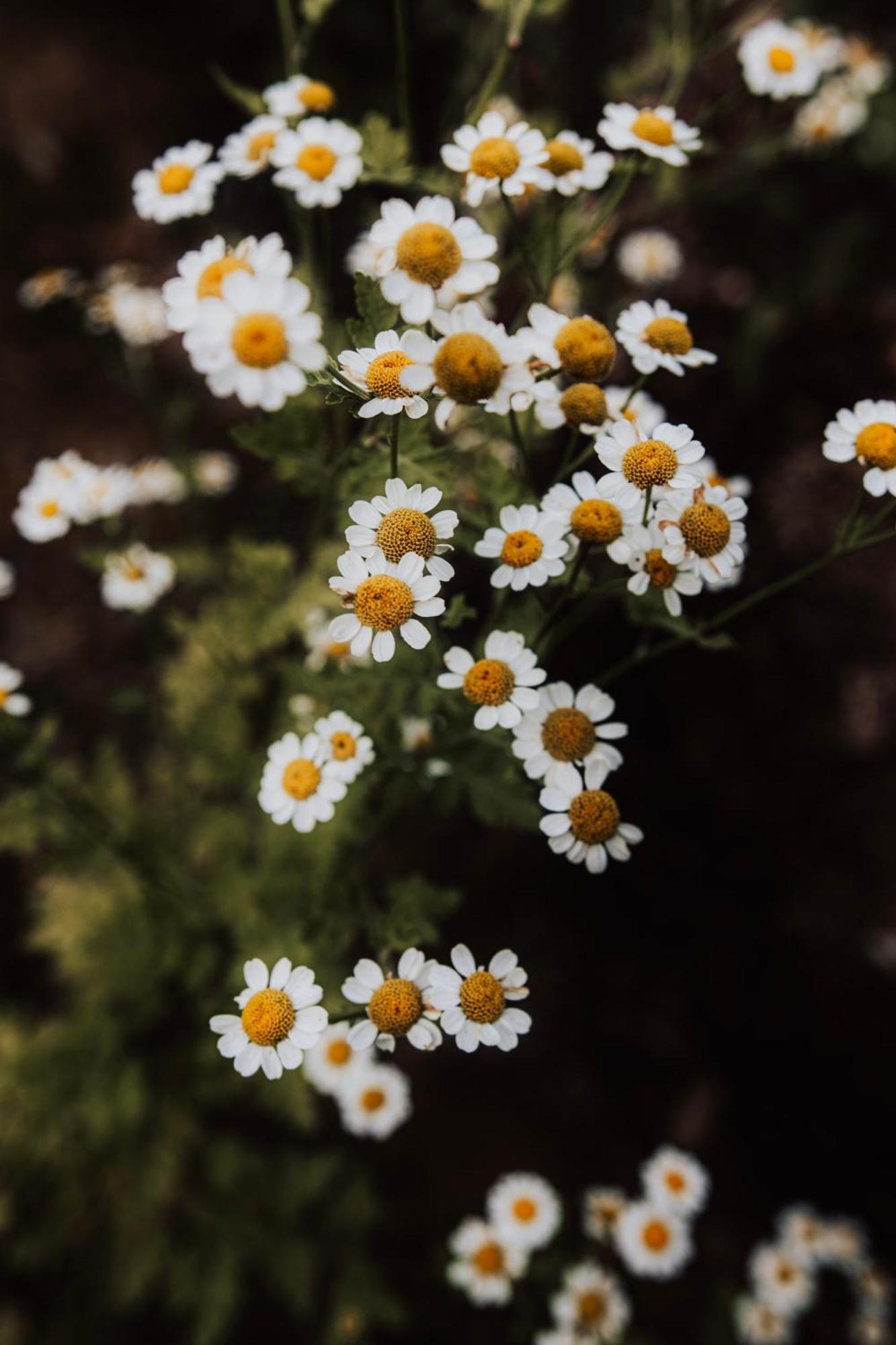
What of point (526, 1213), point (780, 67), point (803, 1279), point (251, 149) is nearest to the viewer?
point (251, 149)

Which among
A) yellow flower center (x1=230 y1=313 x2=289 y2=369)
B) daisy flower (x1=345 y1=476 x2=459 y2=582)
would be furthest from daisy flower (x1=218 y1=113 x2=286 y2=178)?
daisy flower (x1=345 y1=476 x2=459 y2=582)

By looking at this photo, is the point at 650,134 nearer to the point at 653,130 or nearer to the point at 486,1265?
the point at 653,130

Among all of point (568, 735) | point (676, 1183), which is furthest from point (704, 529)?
point (676, 1183)

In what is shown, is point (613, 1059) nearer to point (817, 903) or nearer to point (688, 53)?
point (817, 903)

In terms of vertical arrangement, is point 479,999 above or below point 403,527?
below

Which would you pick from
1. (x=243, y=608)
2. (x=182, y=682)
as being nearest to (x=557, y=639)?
(x=243, y=608)

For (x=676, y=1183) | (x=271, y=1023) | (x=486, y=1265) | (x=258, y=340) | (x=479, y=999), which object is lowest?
(x=486, y=1265)

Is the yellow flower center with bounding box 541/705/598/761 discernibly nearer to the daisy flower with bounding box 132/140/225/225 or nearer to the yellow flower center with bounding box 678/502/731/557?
the yellow flower center with bounding box 678/502/731/557

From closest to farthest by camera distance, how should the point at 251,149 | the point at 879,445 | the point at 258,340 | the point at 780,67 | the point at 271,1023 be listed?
the point at 258,340 < the point at 271,1023 < the point at 879,445 < the point at 251,149 < the point at 780,67
